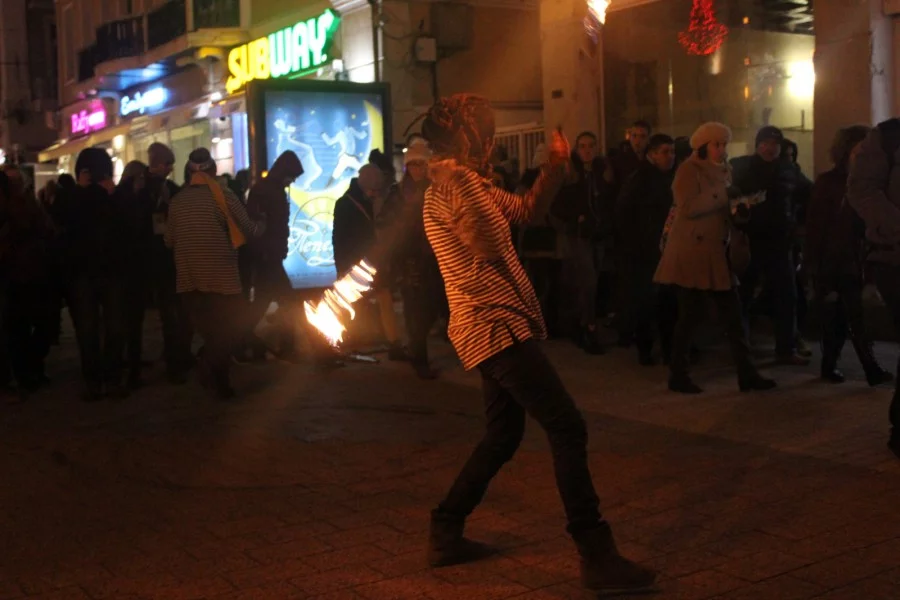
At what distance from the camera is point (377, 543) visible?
212 inches

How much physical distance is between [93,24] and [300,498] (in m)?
25.0

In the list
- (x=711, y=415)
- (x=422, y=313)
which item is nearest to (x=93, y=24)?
(x=422, y=313)

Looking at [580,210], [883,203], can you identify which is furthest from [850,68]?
[883,203]

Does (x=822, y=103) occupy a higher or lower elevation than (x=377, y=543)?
higher

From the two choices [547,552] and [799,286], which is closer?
[547,552]

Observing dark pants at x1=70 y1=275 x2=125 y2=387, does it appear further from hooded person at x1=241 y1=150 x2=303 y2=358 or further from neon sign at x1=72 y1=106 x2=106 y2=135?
neon sign at x1=72 y1=106 x2=106 y2=135

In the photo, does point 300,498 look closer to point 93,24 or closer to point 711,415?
point 711,415

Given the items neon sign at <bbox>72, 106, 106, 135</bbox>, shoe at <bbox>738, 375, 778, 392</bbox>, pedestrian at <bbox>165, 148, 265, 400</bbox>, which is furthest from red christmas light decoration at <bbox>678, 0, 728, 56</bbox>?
neon sign at <bbox>72, 106, 106, 135</bbox>

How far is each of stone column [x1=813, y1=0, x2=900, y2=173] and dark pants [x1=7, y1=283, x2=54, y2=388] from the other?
7.12 meters

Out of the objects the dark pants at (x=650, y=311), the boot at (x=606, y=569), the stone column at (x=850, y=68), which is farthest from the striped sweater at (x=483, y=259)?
the stone column at (x=850, y=68)

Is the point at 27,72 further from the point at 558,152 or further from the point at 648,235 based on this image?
the point at 558,152

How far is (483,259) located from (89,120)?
26758 mm

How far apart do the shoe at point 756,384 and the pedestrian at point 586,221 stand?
223cm

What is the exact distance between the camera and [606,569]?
455cm
